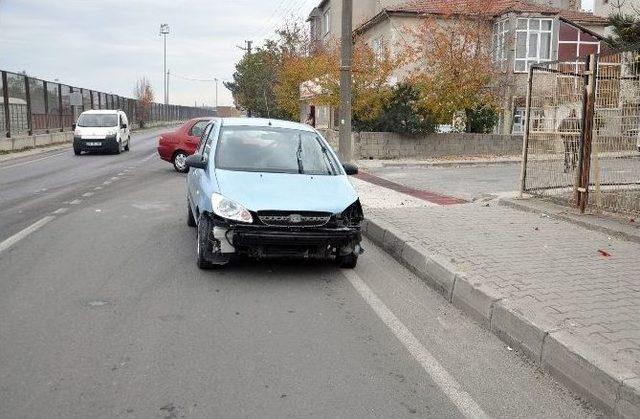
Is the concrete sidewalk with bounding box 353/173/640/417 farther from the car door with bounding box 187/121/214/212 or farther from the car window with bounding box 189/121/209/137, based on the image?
the car window with bounding box 189/121/209/137

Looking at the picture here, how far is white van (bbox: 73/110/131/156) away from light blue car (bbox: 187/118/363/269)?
63.9 feet

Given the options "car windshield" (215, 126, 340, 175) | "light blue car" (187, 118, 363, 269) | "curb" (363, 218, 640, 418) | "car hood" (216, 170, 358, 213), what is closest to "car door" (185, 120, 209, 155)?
"car windshield" (215, 126, 340, 175)

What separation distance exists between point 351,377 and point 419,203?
804 centimetres

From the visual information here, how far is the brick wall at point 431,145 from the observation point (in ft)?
72.0

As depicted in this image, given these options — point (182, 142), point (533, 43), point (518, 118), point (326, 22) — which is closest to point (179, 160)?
point (182, 142)

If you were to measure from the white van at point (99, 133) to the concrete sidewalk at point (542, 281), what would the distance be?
18403 mm

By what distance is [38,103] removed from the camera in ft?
102

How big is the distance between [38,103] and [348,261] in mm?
28322

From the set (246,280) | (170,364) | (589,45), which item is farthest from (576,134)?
(589,45)

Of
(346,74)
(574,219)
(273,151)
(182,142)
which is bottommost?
(574,219)

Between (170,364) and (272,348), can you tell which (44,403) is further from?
(272,348)

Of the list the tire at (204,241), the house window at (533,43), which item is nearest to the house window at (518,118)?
the house window at (533,43)

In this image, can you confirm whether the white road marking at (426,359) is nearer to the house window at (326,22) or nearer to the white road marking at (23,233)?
the white road marking at (23,233)

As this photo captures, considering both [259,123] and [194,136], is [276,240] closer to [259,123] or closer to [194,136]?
[259,123]
